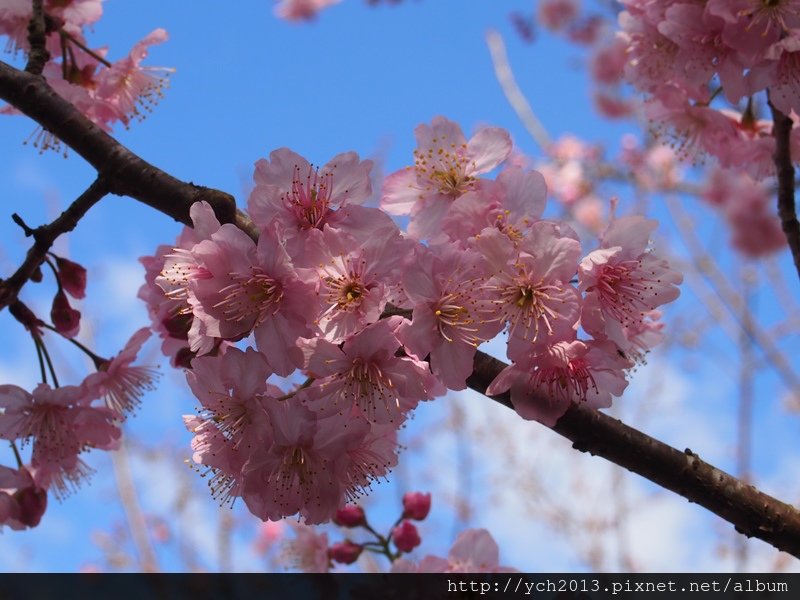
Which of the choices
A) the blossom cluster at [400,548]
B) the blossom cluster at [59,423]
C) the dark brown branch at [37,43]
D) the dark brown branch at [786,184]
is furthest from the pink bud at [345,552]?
the dark brown branch at [37,43]

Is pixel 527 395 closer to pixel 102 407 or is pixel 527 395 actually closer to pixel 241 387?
pixel 241 387

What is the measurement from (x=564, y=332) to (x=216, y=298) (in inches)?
25.5

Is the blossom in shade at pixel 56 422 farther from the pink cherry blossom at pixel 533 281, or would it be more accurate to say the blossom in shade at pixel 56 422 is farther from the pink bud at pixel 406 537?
the pink cherry blossom at pixel 533 281

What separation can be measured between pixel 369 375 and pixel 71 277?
3.72ft

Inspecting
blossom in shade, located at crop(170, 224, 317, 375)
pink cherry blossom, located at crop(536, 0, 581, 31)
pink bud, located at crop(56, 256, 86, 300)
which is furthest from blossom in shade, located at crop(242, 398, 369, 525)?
pink cherry blossom, located at crop(536, 0, 581, 31)

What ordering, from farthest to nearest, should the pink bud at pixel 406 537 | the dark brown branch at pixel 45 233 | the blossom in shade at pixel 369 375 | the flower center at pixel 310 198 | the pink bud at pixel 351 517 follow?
the pink bud at pixel 351 517 < the pink bud at pixel 406 537 < the dark brown branch at pixel 45 233 < the flower center at pixel 310 198 < the blossom in shade at pixel 369 375

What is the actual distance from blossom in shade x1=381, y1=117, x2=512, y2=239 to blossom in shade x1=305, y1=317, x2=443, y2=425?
0.46 m

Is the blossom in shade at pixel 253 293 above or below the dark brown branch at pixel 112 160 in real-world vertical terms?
below

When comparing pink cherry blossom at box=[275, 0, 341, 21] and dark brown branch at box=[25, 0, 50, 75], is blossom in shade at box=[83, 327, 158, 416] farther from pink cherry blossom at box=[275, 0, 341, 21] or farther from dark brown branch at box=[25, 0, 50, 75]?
pink cherry blossom at box=[275, 0, 341, 21]

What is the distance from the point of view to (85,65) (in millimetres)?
2551

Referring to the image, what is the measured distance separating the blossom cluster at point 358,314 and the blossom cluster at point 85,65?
3.88 feet

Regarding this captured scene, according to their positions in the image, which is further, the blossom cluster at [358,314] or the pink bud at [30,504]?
the pink bud at [30,504]

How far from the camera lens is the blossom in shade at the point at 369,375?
1341 mm

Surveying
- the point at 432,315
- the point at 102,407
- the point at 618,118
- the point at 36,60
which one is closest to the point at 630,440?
the point at 432,315
